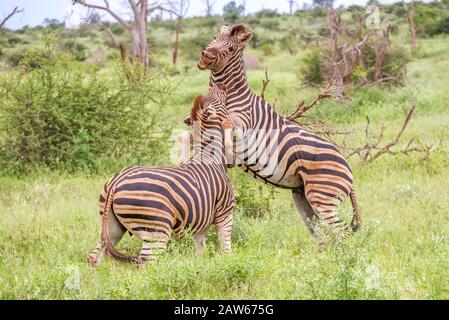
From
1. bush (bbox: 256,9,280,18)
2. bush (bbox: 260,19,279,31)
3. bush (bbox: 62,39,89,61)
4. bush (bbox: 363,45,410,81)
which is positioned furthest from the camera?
bush (bbox: 256,9,280,18)

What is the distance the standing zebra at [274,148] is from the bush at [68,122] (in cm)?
461

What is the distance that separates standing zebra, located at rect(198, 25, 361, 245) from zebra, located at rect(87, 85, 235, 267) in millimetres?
186

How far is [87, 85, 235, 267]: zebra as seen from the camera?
5.06m

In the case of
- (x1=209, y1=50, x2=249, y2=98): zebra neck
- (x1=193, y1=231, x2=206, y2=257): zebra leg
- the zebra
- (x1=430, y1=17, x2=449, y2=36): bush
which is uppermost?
(x1=430, y1=17, x2=449, y2=36): bush

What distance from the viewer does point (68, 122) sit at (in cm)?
1052

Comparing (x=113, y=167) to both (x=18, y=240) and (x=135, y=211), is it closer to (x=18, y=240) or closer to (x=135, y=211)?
(x=18, y=240)

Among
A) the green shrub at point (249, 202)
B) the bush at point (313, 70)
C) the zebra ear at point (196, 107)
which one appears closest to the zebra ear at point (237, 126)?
the zebra ear at point (196, 107)

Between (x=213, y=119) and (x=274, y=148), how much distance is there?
0.59 m

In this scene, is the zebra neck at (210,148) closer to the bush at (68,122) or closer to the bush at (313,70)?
the bush at (68,122)

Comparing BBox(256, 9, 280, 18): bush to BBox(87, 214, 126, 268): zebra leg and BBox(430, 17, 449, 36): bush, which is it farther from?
BBox(87, 214, 126, 268): zebra leg

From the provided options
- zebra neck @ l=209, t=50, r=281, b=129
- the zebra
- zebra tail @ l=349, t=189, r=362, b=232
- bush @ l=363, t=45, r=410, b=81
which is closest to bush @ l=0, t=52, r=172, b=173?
zebra neck @ l=209, t=50, r=281, b=129

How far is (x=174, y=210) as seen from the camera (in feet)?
17.0

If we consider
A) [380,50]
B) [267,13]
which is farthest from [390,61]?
[267,13]
